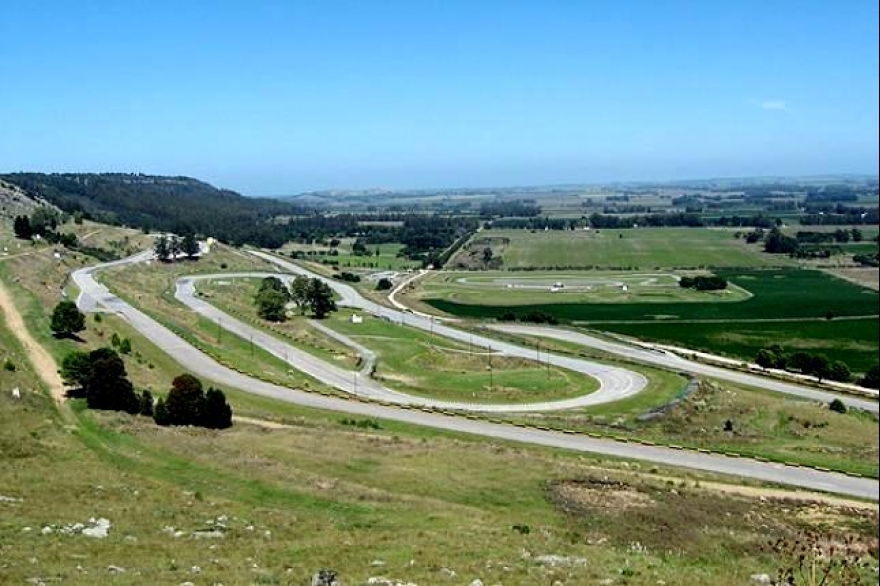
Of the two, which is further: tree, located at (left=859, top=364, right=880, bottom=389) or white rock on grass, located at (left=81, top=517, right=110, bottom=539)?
tree, located at (left=859, top=364, right=880, bottom=389)

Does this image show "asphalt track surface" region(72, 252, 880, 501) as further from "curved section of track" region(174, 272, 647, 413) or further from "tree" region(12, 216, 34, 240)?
"tree" region(12, 216, 34, 240)

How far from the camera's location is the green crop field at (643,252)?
149375mm

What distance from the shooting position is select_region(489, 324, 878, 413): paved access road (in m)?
59.2

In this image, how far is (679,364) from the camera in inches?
2739

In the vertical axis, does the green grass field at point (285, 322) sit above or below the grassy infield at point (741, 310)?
above

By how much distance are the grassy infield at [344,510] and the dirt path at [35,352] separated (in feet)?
6.19

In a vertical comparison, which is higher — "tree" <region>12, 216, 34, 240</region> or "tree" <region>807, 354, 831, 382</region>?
"tree" <region>12, 216, 34, 240</region>

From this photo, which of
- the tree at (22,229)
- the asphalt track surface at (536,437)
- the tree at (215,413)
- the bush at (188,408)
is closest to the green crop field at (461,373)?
the asphalt track surface at (536,437)

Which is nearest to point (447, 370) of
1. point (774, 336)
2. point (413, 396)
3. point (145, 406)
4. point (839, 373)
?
point (413, 396)

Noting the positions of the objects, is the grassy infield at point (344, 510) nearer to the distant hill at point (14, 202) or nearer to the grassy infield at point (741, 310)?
the grassy infield at point (741, 310)

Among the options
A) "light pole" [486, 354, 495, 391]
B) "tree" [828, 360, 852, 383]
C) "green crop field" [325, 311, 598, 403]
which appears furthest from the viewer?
"tree" [828, 360, 852, 383]

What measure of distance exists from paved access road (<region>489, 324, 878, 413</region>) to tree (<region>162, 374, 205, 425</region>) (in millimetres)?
40871

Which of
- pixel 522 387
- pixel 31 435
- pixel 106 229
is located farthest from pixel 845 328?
pixel 106 229

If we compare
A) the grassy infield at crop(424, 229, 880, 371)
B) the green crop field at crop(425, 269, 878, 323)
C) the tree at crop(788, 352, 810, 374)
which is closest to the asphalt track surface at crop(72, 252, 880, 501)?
the tree at crop(788, 352, 810, 374)
